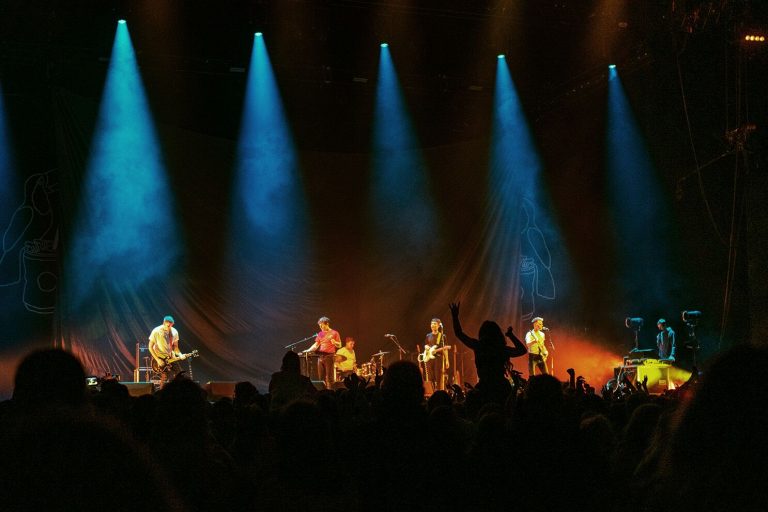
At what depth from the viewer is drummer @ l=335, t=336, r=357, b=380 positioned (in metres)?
15.0

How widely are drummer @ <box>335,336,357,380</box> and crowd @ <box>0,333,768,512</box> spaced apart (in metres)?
10.7

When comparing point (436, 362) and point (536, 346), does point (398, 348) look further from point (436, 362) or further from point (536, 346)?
point (536, 346)

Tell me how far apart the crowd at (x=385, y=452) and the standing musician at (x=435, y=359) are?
1082 centimetres

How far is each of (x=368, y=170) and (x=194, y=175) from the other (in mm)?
3906

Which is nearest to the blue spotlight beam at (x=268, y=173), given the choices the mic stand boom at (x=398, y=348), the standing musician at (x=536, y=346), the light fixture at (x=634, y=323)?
the mic stand boom at (x=398, y=348)

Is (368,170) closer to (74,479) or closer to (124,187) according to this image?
(124,187)

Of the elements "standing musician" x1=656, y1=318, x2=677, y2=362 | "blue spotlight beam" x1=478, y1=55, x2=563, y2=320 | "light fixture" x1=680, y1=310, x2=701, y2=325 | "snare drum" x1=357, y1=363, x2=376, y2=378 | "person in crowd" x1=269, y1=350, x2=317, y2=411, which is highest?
"blue spotlight beam" x1=478, y1=55, x2=563, y2=320

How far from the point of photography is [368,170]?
17.3 metres

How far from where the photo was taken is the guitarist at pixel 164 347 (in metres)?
13.7

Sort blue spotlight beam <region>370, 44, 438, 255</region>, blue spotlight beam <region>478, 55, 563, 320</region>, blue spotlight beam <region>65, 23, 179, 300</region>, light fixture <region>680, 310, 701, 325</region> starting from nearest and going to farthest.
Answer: light fixture <region>680, 310, 701, 325</region>
blue spotlight beam <region>65, 23, 179, 300</region>
blue spotlight beam <region>478, 55, 563, 320</region>
blue spotlight beam <region>370, 44, 438, 255</region>

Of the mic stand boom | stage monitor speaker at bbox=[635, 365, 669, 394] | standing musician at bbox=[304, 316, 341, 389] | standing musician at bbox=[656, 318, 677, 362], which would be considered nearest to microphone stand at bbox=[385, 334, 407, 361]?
the mic stand boom

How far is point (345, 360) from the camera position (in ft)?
50.1

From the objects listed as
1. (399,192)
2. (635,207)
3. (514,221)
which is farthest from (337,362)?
(635,207)

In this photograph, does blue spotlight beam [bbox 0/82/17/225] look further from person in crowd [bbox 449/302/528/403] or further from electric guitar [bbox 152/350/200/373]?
person in crowd [bbox 449/302/528/403]
